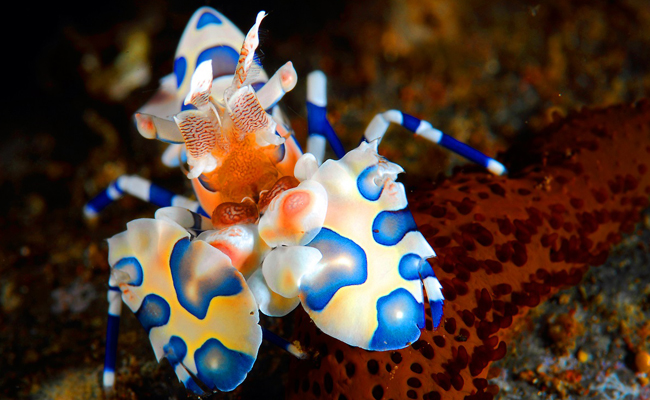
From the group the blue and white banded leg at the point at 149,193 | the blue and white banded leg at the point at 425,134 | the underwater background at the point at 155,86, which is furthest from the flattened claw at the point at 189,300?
the blue and white banded leg at the point at 425,134

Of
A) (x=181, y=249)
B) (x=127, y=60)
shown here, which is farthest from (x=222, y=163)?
(x=127, y=60)

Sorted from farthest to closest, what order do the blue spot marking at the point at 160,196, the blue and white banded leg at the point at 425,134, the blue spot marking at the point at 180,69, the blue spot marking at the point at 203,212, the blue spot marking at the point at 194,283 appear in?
the blue spot marking at the point at 180,69, the blue spot marking at the point at 160,196, the blue and white banded leg at the point at 425,134, the blue spot marking at the point at 203,212, the blue spot marking at the point at 194,283

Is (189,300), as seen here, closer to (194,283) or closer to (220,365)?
(194,283)

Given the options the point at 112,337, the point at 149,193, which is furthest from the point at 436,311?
the point at 149,193

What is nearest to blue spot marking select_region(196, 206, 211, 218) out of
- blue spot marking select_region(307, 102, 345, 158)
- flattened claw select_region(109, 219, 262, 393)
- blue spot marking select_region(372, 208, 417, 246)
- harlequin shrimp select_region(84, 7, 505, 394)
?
harlequin shrimp select_region(84, 7, 505, 394)

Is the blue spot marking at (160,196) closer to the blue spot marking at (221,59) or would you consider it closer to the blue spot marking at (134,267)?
the blue spot marking at (221,59)
